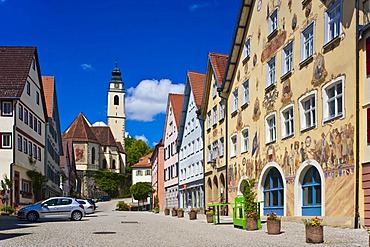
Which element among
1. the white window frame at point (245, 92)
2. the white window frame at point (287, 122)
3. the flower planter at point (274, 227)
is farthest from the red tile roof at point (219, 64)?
the flower planter at point (274, 227)

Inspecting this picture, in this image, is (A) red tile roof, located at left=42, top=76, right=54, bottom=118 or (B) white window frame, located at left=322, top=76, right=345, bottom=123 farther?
(A) red tile roof, located at left=42, top=76, right=54, bottom=118

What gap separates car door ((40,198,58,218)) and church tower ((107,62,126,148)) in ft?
350

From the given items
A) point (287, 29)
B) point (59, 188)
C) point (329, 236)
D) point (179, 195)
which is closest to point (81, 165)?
point (59, 188)

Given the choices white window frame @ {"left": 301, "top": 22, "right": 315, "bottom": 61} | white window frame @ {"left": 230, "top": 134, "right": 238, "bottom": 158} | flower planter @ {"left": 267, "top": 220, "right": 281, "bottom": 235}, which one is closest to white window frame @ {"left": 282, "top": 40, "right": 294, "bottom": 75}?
white window frame @ {"left": 301, "top": 22, "right": 315, "bottom": 61}

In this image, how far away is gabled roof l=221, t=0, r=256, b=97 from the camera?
112 ft

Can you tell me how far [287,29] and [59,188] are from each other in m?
46.6

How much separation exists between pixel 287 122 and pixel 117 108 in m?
120

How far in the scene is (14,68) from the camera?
44250 mm

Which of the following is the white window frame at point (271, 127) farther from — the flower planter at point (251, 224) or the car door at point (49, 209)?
the car door at point (49, 209)

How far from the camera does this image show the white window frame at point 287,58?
27.2 metres

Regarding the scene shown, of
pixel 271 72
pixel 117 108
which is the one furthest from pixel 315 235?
pixel 117 108

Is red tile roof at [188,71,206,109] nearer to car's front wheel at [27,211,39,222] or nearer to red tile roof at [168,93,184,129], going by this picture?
red tile roof at [168,93,184,129]

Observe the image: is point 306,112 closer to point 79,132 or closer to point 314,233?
point 314,233

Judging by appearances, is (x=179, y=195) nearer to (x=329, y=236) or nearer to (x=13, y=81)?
(x=13, y=81)
